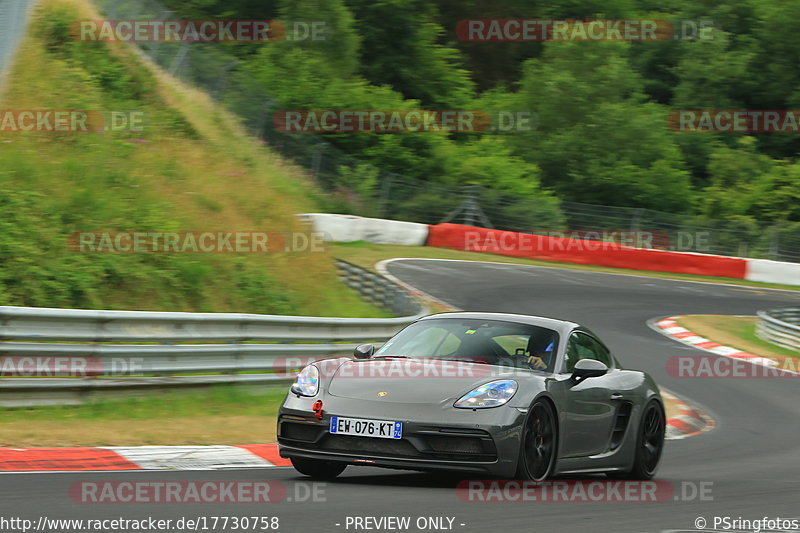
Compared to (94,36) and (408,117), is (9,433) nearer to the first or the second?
(94,36)

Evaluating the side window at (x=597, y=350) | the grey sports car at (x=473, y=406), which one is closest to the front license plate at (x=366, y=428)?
the grey sports car at (x=473, y=406)

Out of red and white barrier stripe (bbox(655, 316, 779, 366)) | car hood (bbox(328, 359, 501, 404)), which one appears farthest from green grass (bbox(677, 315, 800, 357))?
car hood (bbox(328, 359, 501, 404))

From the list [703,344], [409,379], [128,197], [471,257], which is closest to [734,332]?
[703,344]

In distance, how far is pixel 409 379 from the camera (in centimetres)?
749

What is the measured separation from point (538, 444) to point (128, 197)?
9275 millimetres

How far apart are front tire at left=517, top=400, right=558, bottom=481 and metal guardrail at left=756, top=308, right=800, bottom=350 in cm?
1450

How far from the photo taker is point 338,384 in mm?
7480

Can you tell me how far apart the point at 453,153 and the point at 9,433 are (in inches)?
1306

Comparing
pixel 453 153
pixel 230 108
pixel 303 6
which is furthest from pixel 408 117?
pixel 230 108

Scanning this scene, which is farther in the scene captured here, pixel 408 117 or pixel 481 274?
pixel 408 117

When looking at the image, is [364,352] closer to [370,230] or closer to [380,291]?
[380,291]

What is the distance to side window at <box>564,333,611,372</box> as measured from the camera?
8.34m

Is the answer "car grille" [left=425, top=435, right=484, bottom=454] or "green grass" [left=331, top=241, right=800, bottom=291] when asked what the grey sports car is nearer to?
"car grille" [left=425, top=435, right=484, bottom=454]

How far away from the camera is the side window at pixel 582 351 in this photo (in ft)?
27.3
